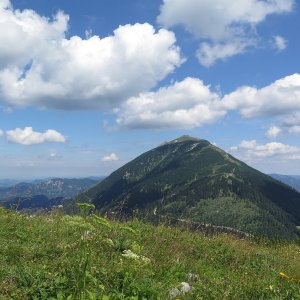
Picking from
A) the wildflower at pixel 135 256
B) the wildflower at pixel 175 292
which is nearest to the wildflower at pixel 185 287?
the wildflower at pixel 175 292

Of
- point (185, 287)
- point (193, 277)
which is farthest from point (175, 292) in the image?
point (193, 277)

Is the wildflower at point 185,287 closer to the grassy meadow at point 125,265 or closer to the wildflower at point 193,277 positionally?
the grassy meadow at point 125,265

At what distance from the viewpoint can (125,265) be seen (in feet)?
27.4

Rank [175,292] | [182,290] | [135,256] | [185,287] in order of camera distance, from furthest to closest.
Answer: [135,256]
[185,287]
[182,290]
[175,292]

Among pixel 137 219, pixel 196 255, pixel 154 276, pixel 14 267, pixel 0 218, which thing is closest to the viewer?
pixel 14 267

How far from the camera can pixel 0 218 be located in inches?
455

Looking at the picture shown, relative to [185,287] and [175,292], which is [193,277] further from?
[175,292]

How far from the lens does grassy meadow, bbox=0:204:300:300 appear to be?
7.04 m

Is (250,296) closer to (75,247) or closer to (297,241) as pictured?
(75,247)

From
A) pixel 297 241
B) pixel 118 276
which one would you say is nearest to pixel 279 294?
pixel 118 276

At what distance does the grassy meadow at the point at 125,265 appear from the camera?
23.1ft

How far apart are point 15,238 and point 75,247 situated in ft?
6.08

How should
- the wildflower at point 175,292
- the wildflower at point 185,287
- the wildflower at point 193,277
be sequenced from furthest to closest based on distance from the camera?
1. the wildflower at point 193,277
2. the wildflower at point 185,287
3. the wildflower at point 175,292

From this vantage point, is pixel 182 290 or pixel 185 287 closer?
pixel 182 290
